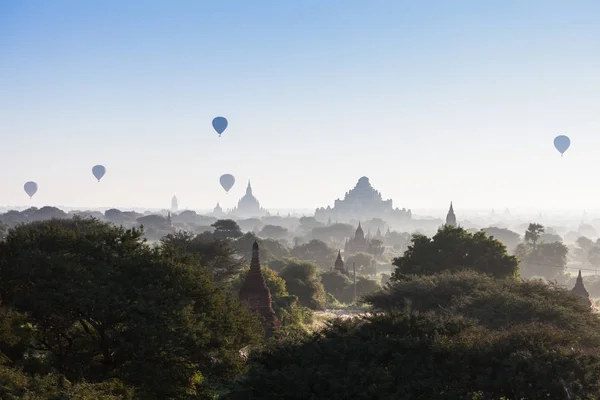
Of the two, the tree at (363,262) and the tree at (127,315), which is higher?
the tree at (127,315)

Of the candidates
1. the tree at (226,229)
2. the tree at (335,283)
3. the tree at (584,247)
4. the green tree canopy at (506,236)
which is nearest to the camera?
the tree at (335,283)

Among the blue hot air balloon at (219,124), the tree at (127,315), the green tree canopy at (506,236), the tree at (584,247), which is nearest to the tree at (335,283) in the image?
the blue hot air balloon at (219,124)

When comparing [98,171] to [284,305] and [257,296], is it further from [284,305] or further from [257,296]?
[257,296]

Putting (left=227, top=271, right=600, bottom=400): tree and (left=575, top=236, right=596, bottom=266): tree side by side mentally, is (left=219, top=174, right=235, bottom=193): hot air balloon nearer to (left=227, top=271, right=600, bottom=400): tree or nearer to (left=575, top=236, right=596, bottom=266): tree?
(left=575, top=236, right=596, bottom=266): tree

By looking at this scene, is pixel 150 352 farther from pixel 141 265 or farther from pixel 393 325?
pixel 393 325

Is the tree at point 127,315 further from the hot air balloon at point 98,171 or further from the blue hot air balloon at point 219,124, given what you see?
the hot air balloon at point 98,171

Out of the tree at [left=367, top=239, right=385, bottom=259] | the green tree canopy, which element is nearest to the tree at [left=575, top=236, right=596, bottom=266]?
the green tree canopy

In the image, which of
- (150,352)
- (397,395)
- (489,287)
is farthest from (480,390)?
(489,287)
